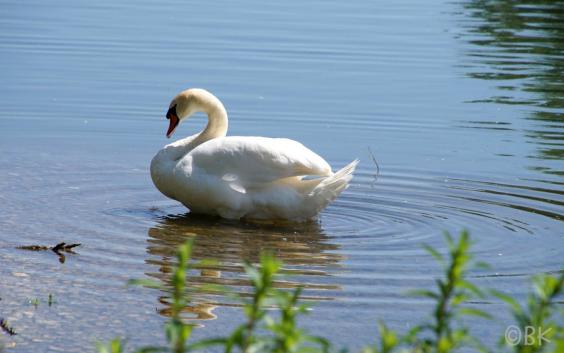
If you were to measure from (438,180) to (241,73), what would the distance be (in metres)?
5.29

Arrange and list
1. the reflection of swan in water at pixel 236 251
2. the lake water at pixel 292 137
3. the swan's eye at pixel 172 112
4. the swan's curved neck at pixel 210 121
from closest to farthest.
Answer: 1. the lake water at pixel 292 137
2. the reflection of swan in water at pixel 236 251
3. the swan's curved neck at pixel 210 121
4. the swan's eye at pixel 172 112

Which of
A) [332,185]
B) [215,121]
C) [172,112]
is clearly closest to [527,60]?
[172,112]

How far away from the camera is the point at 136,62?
1625 cm

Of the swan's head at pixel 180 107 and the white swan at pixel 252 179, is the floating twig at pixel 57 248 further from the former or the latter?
the swan's head at pixel 180 107

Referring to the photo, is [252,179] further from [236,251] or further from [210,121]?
[210,121]

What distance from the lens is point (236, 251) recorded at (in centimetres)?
842

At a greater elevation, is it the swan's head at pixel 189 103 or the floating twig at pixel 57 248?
the swan's head at pixel 189 103

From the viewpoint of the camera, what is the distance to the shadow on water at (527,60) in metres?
13.1

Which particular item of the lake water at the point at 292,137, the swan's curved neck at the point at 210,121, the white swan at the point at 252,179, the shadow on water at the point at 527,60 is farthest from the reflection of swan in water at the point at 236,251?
the shadow on water at the point at 527,60

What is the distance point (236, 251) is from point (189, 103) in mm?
2164

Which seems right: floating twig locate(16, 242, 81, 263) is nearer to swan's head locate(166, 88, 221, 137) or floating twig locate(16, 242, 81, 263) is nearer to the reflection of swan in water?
the reflection of swan in water

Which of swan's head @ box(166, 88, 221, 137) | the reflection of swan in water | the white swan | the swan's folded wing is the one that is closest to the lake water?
the reflection of swan in water

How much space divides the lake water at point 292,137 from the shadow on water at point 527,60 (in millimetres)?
57

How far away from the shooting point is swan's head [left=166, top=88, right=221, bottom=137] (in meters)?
10.1
